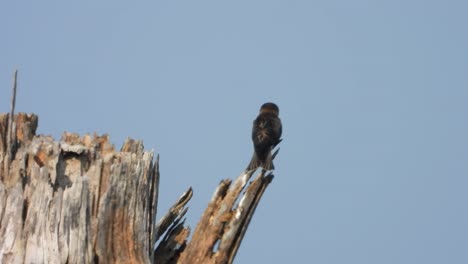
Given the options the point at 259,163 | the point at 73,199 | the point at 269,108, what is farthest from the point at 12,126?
the point at 269,108

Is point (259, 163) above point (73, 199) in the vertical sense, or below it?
above

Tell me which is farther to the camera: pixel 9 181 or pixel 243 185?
pixel 243 185

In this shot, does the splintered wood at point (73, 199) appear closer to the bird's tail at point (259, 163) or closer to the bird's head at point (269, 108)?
the bird's tail at point (259, 163)

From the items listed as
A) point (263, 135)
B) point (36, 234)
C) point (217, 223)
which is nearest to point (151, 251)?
point (217, 223)

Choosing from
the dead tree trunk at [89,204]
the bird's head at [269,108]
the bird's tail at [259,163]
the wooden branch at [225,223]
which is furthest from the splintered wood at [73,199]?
the bird's head at [269,108]

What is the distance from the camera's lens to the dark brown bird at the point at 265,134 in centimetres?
1311

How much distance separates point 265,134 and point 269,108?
115 centimetres

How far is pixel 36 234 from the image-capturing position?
9125mm

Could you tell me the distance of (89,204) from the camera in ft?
31.1

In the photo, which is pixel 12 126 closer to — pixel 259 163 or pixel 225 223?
pixel 225 223

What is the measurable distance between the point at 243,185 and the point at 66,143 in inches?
77.7

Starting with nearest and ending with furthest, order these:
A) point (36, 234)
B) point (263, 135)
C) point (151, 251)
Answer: point (36, 234)
point (151, 251)
point (263, 135)

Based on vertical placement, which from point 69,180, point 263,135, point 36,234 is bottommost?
point 36,234

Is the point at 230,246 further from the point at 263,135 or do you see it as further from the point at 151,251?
the point at 263,135
